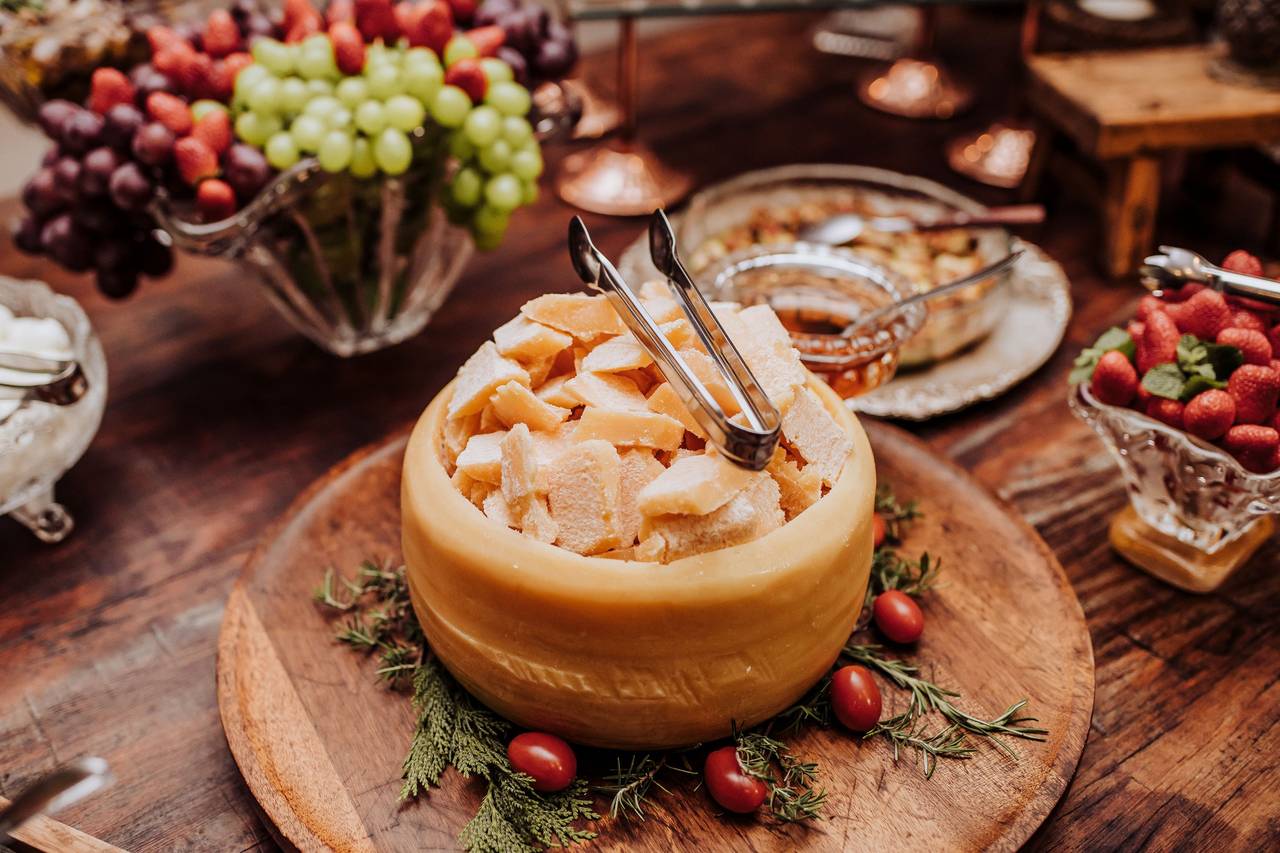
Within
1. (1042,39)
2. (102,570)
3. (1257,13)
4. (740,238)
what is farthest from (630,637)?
(1042,39)

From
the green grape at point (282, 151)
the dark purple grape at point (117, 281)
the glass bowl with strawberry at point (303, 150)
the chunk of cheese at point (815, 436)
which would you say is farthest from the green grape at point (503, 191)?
the chunk of cheese at point (815, 436)

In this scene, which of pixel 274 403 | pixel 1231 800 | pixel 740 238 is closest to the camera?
pixel 1231 800

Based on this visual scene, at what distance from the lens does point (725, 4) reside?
1630 millimetres

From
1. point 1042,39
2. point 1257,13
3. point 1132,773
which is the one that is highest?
point 1257,13

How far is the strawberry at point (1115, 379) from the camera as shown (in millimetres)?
1032

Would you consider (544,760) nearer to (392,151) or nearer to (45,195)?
(392,151)

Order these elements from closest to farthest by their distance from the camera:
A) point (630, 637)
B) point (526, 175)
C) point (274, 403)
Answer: point (630, 637) → point (526, 175) → point (274, 403)

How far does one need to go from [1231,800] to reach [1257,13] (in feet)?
4.14

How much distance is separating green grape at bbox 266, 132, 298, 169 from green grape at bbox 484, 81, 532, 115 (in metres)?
0.24

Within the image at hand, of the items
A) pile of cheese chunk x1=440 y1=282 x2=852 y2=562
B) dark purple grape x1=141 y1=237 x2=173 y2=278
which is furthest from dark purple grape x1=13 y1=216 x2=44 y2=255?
pile of cheese chunk x1=440 y1=282 x2=852 y2=562

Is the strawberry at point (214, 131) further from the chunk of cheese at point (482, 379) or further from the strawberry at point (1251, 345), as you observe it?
the strawberry at point (1251, 345)

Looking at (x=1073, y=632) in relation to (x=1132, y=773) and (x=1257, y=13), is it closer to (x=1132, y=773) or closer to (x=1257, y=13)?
(x=1132, y=773)

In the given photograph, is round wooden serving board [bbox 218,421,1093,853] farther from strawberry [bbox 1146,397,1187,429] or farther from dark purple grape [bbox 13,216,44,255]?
dark purple grape [bbox 13,216,44,255]

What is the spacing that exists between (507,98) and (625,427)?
0.60 metres
